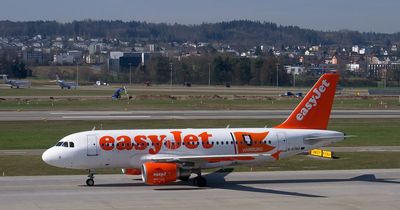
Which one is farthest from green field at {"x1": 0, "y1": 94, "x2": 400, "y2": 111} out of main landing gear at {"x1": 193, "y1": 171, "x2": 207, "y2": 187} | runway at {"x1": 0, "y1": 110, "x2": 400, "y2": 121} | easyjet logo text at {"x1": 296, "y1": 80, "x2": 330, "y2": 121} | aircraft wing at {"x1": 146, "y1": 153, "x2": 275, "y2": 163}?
main landing gear at {"x1": 193, "y1": 171, "x2": 207, "y2": 187}

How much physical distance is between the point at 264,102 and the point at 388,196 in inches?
3553

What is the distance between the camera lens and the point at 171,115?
100 m

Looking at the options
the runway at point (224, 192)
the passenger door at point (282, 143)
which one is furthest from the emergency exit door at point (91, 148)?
the passenger door at point (282, 143)

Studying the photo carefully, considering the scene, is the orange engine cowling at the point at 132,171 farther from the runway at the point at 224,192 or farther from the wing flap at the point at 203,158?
the wing flap at the point at 203,158

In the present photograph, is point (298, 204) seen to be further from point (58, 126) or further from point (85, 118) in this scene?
point (85, 118)

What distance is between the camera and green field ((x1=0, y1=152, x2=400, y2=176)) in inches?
2082

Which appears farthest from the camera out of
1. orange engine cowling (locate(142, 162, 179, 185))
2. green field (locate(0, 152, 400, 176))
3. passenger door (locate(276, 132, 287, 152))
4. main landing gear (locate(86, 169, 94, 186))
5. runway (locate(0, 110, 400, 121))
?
runway (locate(0, 110, 400, 121))

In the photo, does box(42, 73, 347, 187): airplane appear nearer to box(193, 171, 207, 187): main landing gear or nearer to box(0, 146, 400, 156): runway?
box(193, 171, 207, 187): main landing gear

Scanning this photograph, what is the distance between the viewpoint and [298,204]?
4078 centimetres

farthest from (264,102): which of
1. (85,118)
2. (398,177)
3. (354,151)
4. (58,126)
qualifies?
(398,177)

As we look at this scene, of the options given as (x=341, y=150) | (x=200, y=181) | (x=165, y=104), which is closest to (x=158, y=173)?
(x=200, y=181)

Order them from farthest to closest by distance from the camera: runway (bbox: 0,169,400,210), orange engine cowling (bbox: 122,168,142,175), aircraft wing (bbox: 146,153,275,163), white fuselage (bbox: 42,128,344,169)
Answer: orange engine cowling (bbox: 122,168,142,175) < white fuselage (bbox: 42,128,344,169) < aircraft wing (bbox: 146,153,275,163) < runway (bbox: 0,169,400,210)

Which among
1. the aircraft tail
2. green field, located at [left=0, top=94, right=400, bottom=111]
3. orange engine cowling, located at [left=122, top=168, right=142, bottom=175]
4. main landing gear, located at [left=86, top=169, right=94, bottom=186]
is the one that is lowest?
green field, located at [left=0, top=94, right=400, bottom=111]

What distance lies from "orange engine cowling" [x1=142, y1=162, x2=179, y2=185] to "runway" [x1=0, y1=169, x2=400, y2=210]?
0.56m
